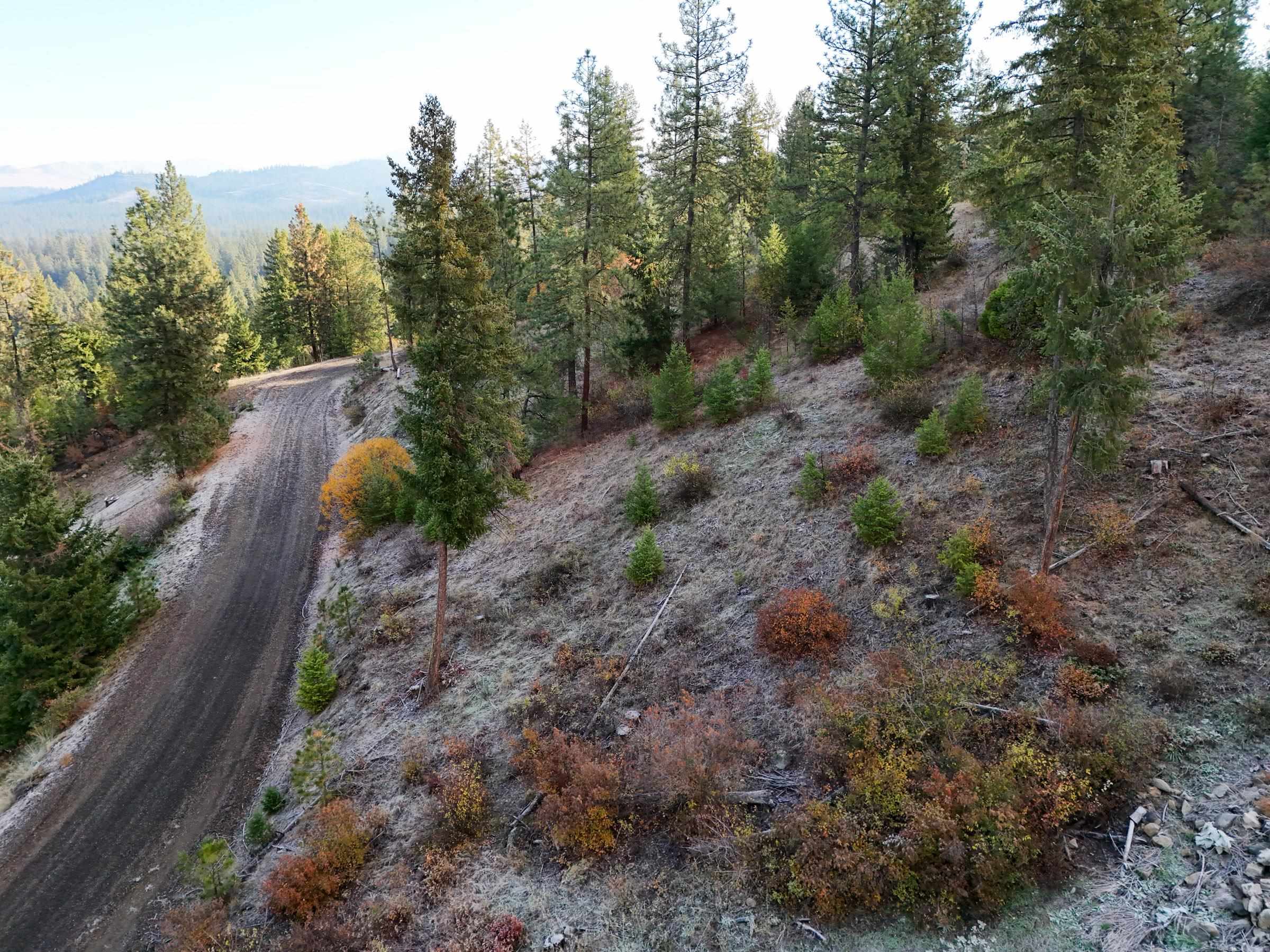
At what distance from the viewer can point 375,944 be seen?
1043 cm

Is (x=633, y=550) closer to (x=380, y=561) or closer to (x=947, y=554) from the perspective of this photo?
(x=947, y=554)

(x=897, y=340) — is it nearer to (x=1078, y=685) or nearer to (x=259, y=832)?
(x=1078, y=685)

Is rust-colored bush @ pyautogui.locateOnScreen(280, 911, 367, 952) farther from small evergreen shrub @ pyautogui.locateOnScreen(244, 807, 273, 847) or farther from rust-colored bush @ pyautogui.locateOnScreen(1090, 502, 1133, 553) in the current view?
rust-colored bush @ pyautogui.locateOnScreen(1090, 502, 1133, 553)

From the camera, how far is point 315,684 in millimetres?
18781

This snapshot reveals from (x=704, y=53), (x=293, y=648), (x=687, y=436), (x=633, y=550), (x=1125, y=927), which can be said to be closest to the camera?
(x=1125, y=927)

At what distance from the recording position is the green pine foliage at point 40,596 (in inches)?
789

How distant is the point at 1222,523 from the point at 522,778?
50.3 ft

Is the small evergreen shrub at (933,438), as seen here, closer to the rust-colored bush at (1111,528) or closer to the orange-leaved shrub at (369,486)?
the rust-colored bush at (1111,528)

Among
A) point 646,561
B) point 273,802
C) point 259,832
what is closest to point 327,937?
point 259,832

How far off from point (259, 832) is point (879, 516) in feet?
54.4

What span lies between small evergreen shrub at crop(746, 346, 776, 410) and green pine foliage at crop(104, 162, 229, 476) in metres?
29.1

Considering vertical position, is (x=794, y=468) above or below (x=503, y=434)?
below

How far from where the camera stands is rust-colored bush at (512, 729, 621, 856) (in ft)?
37.2

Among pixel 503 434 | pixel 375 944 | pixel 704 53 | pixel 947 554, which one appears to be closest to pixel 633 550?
pixel 503 434
